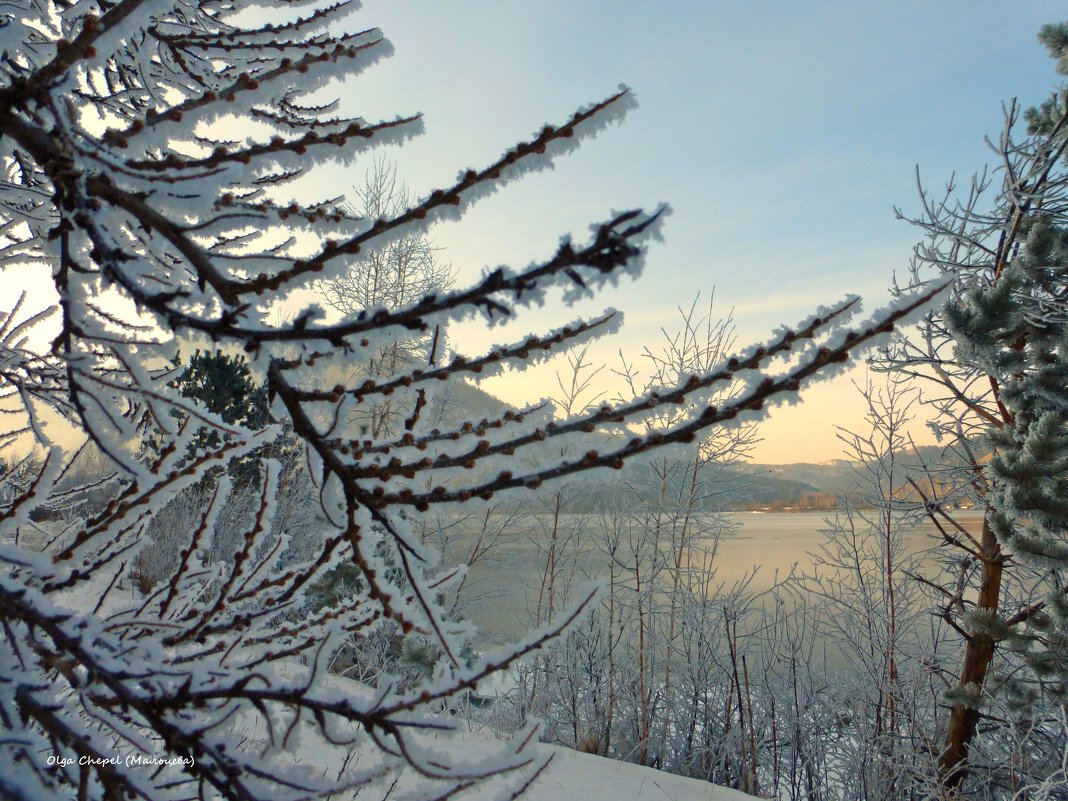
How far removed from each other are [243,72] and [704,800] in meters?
5.64

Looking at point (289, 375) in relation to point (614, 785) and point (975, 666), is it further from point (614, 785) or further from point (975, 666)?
point (975, 666)

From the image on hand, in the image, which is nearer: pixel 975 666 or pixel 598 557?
pixel 975 666

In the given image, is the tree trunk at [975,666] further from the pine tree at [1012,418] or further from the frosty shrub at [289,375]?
the frosty shrub at [289,375]

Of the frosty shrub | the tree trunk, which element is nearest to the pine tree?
the tree trunk

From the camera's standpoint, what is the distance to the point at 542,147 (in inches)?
36.4

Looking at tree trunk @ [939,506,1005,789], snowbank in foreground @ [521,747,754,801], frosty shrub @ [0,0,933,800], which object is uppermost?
frosty shrub @ [0,0,933,800]

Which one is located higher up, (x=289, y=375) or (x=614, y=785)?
(x=289, y=375)

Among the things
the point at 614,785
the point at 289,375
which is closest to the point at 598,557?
the point at 614,785

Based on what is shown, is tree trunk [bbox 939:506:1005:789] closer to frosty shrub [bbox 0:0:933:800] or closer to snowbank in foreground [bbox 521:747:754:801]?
snowbank in foreground [bbox 521:747:754:801]

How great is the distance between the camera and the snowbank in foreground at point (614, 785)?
4.58m

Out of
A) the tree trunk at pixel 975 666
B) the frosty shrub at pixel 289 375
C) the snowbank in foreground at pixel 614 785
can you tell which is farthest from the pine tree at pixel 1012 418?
the frosty shrub at pixel 289 375

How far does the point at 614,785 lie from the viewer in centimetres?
491

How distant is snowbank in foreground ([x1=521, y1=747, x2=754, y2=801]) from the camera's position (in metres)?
4.58

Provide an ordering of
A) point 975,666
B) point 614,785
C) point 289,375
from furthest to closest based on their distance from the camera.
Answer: point 975,666, point 614,785, point 289,375
